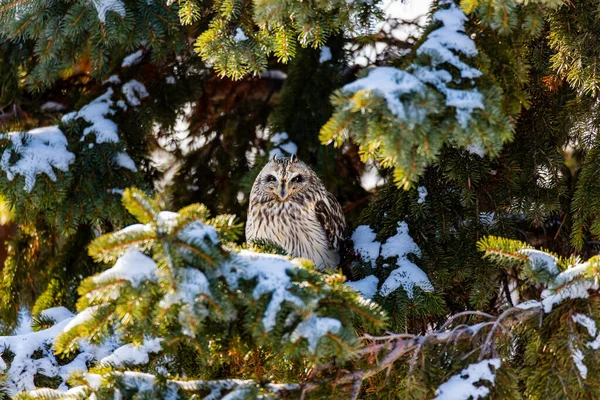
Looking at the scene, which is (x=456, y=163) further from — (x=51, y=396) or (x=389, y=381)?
(x=51, y=396)

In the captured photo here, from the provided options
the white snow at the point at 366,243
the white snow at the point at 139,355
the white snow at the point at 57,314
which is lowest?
the white snow at the point at 139,355

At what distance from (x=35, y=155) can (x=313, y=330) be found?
90.1 inches

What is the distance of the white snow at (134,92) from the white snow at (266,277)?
2496 millimetres

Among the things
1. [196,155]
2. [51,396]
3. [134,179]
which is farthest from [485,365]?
[196,155]

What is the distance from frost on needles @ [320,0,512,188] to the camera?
218cm

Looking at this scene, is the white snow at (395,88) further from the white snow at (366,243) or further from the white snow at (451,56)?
the white snow at (366,243)

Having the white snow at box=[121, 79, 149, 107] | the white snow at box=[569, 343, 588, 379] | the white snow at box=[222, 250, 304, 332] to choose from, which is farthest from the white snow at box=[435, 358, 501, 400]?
the white snow at box=[121, 79, 149, 107]

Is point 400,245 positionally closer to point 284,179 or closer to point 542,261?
point 284,179

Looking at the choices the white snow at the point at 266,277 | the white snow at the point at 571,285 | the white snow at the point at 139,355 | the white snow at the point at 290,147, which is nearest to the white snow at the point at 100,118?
the white snow at the point at 290,147

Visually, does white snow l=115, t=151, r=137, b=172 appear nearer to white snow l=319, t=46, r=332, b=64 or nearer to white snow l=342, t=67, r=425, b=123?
white snow l=319, t=46, r=332, b=64

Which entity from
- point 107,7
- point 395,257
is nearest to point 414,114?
point 395,257

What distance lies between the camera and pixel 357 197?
514 centimetres

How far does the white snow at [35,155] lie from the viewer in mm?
3658

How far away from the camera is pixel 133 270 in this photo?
2018 mm
